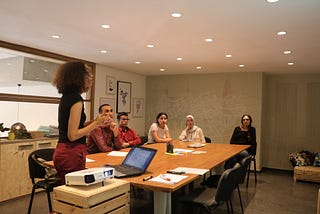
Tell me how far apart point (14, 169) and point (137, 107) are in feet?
12.1

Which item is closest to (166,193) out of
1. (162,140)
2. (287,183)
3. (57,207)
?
(57,207)

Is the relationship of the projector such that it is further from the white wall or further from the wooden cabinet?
the white wall

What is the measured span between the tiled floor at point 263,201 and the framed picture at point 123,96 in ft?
8.88

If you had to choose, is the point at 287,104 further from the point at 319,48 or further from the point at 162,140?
the point at 162,140

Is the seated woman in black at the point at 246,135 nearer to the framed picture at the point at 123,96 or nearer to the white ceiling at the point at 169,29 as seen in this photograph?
the white ceiling at the point at 169,29

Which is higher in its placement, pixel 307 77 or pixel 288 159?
pixel 307 77

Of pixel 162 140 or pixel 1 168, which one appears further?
pixel 162 140

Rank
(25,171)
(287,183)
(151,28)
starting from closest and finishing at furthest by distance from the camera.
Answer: (151,28)
(25,171)
(287,183)

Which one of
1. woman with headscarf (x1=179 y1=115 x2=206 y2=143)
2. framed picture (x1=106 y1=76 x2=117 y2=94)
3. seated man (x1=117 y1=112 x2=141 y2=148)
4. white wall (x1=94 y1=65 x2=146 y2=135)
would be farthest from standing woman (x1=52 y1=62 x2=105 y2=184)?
framed picture (x1=106 y1=76 x2=117 y2=94)

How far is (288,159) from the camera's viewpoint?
645 centimetres

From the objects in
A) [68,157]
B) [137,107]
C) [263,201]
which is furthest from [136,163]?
[137,107]

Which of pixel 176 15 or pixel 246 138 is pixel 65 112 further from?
pixel 246 138

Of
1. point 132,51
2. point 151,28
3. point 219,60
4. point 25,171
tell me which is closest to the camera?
point 151,28

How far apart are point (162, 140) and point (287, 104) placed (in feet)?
11.7
